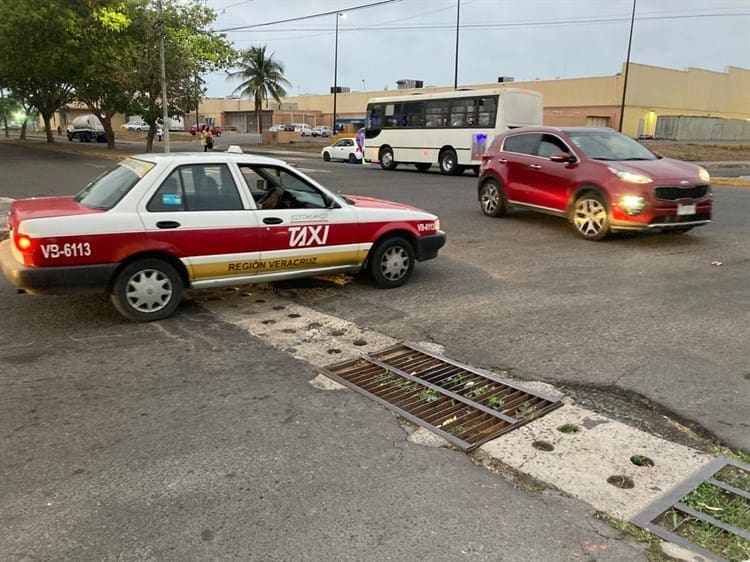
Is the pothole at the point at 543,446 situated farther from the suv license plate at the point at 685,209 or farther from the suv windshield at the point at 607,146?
the suv windshield at the point at 607,146

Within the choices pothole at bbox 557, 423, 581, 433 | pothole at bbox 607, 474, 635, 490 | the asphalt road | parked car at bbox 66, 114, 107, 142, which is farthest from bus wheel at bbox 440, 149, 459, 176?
parked car at bbox 66, 114, 107, 142

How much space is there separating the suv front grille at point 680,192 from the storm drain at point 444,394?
5.78 m

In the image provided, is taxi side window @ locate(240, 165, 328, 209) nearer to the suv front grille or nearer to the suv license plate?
the suv front grille

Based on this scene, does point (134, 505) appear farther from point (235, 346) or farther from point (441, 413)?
point (235, 346)

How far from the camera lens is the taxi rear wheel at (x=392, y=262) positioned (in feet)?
22.9

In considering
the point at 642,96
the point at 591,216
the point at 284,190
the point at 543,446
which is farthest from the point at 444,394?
the point at 642,96

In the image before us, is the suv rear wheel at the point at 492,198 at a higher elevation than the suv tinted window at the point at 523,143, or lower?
lower

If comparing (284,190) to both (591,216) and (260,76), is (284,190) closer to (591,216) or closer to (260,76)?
(591,216)

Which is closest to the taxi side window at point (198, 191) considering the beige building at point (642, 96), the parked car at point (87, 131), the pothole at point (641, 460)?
the pothole at point (641, 460)

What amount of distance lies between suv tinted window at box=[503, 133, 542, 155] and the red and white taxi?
5.17 metres

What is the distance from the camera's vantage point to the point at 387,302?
21.9ft

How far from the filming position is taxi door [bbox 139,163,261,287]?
18.5 feet

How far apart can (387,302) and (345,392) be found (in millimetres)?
2372

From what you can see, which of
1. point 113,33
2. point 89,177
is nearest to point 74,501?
point 89,177
